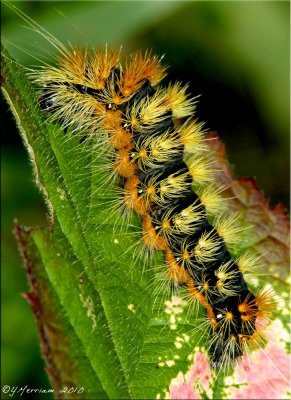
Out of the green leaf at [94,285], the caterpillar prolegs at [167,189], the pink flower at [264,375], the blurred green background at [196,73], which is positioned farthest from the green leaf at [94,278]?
the blurred green background at [196,73]

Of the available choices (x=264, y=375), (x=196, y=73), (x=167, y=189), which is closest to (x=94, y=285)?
(x=167, y=189)

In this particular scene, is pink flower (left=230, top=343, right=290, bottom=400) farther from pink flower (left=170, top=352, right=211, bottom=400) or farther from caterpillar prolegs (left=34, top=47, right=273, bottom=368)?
pink flower (left=170, top=352, right=211, bottom=400)

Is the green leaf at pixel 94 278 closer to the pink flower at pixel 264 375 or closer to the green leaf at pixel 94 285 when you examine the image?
the green leaf at pixel 94 285

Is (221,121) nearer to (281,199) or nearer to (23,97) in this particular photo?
(281,199)

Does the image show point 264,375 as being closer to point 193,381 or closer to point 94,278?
point 193,381

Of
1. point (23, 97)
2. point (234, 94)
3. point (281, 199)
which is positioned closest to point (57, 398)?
point (23, 97)

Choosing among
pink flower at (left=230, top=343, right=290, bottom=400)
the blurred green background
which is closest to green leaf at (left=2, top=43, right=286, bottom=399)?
pink flower at (left=230, top=343, right=290, bottom=400)

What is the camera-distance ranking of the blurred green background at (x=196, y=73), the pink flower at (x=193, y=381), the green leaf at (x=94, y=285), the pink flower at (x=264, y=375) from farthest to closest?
the blurred green background at (x=196, y=73)
the pink flower at (x=264, y=375)
the pink flower at (x=193, y=381)
the green leaf at (x=94, y=285)
